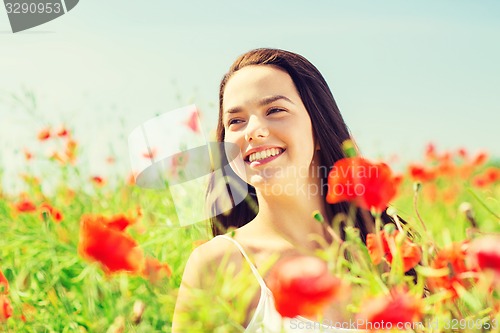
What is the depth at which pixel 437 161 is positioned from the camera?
115 inches

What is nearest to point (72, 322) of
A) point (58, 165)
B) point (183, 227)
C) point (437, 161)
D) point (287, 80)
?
point (183, 227)

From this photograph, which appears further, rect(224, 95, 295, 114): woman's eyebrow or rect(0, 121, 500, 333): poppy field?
rect(224, 95, 295, 114): woman's eyebrow

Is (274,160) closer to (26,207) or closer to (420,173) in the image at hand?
(26,207)

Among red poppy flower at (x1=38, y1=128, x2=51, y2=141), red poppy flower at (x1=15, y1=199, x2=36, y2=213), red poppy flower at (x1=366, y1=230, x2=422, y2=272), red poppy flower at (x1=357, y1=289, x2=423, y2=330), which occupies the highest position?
red poppy flower at (x1=357, y1=289, x2=423, y2=330)

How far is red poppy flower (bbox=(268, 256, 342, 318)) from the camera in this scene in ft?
2.09

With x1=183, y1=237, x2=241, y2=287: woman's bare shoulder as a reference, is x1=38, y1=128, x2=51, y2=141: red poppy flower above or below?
below

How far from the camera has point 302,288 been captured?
2.10 ft

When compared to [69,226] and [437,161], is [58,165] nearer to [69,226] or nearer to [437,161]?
[69,226]

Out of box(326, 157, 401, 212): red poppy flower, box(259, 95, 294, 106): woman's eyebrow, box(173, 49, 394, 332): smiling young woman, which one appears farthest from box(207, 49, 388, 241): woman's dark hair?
box(326, 157, 401, 212): red poppy flower

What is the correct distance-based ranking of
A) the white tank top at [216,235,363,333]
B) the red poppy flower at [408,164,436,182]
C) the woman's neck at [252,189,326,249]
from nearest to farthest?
the white tank top at [216,235,363,333] < the woman's neck at [252,189,326,249] < the red poppy flower at [408,164,436,182]

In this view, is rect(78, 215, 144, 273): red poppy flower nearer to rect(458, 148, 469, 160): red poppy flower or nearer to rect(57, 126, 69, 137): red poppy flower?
rect(57, 126, 69, 137): red poppy flower

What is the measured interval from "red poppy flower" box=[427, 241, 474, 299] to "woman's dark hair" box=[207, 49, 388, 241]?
0.63 metres

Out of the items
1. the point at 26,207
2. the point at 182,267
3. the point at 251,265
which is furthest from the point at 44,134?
the point at 251,265

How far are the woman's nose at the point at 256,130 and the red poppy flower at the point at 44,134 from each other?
1.04 meters
